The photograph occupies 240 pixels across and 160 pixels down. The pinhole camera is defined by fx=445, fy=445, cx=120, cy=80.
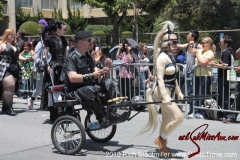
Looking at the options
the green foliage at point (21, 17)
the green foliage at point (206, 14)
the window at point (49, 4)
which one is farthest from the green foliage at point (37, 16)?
the green foliage at point (206, 14)

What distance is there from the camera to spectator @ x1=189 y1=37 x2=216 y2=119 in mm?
9719

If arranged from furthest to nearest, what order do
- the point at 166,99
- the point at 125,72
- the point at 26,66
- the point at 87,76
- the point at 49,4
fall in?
the point at 49,4 < the point at 26,66 < the point at 125,72 < the point at 87,76 < the point at 166,99

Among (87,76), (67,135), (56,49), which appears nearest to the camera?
(87,76)

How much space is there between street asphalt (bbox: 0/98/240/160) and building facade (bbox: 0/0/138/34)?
39762 mm

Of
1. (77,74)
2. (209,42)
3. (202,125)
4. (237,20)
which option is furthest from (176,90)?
(237,20)

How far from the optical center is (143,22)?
142ft

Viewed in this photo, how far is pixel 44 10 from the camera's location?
173ft

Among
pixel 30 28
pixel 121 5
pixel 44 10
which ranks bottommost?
pixel 30 28

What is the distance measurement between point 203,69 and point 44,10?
148ft

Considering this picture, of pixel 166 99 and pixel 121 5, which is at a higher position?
pixel 121 5

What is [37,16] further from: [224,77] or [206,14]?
[224,77]

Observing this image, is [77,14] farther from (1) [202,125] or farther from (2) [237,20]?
(1) [202,125]

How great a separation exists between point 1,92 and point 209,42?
507cm

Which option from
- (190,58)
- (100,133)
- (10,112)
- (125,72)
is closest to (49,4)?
(125,72)
